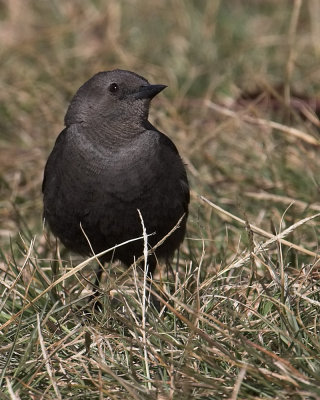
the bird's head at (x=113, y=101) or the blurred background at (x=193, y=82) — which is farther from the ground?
the bird's head at (x=113, y=101)

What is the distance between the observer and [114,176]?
12.6 feet

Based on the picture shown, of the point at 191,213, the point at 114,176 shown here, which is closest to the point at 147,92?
the point at 114,176

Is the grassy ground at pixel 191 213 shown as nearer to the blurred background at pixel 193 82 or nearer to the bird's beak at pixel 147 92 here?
the blurred background at pixel 193 82

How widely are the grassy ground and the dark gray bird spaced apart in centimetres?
16

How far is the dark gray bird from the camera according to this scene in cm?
383

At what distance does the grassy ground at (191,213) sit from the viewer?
9.81 feet

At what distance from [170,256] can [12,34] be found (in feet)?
13.7

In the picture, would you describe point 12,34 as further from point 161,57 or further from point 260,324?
point 260,324

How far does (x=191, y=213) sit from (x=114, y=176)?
0.98m

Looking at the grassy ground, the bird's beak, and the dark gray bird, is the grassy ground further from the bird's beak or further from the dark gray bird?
the bird's beak

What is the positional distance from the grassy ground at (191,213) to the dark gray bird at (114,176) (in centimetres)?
16

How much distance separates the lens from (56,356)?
3.17m

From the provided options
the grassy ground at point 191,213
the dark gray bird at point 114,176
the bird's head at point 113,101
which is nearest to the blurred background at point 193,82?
the grassy ground at point 191,213

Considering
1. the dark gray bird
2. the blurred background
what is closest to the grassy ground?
the blurred background
